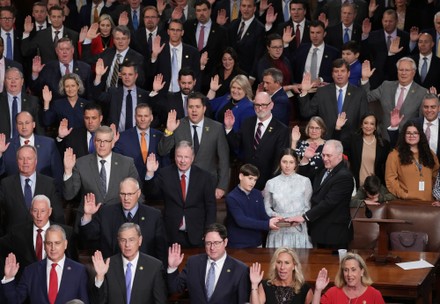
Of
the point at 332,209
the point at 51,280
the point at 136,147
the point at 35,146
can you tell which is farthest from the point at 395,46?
the point at 51,280

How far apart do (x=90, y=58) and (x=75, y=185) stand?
8.67 ft

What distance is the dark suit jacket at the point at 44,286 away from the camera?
375 inches

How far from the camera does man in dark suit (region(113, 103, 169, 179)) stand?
446 inches

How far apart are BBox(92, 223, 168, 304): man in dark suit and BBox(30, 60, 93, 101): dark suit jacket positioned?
322 cm

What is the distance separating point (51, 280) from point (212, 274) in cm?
125

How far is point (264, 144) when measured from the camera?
1143cm

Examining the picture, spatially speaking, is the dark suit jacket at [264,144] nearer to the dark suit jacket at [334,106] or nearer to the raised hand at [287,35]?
the dark suit jacket at [334,106]

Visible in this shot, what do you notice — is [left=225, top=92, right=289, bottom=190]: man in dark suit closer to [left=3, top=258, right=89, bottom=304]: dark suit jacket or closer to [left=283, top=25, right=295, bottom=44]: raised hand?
[left=283, top=25, right=295, bottom=44]: raised hand

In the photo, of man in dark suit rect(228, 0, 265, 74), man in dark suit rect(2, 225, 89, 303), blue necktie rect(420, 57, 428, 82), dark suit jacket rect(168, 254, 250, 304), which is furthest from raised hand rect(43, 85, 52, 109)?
blue necktie rect(420, 57, 428, 82)

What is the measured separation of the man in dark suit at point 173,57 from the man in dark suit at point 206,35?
49 cm

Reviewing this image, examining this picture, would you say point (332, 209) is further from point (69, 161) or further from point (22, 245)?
point (22, 245)

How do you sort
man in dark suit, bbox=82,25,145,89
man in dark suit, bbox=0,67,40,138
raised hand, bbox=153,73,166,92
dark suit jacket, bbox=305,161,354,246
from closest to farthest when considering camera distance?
dark suit jacket, bbox=305,161,354,246
man in dark suit, bbox=0,67,40,138
raised hand, bbox=153,73,166,92
man in dark suit, bbox=82,25,145,89

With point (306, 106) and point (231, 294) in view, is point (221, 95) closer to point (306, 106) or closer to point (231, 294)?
point (306, 106)

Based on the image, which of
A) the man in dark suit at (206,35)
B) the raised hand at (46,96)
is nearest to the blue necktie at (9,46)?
the raised hand at (46,96)
